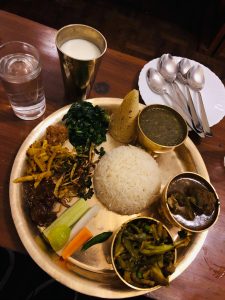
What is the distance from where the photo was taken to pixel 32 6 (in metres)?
3.64

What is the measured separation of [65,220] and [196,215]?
0.65m

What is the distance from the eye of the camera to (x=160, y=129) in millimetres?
1677

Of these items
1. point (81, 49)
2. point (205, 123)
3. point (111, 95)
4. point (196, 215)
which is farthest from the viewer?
point (111, 95)

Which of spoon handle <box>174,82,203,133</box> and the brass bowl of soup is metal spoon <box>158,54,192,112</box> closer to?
spoon handle <box>174,82,203,133</box>

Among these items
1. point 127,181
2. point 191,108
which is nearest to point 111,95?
point 191,108

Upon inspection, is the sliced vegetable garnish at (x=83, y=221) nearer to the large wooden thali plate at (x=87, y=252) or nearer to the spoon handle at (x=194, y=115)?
the large wooden thali plate at (x=87, y=252)

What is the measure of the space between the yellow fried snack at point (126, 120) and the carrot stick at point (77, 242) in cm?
59

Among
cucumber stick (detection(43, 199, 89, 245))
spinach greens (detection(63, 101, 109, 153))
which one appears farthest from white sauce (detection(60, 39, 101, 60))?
cucumber stick (detection(43, 199, 89, 245))

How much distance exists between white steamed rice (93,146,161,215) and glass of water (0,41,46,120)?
1.75 feet

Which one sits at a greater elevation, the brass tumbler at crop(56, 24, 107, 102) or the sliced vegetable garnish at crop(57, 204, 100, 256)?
the brass tumbler at crop(56, 24, 107, 102)

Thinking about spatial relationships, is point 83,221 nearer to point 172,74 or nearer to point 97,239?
point 97,239

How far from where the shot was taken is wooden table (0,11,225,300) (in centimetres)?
146

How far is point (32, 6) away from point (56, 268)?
3.31 metres

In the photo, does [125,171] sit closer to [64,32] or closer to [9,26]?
[64,32]
